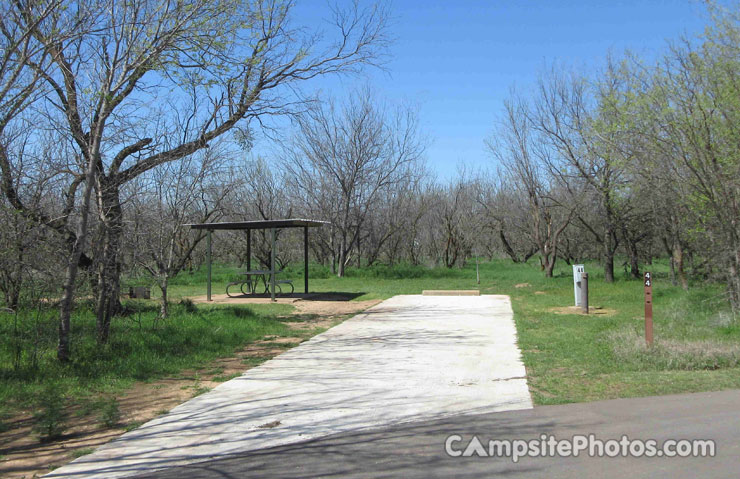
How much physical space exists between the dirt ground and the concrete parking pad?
7.8 inches

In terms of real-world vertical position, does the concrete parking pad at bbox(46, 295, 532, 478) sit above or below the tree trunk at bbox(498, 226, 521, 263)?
below

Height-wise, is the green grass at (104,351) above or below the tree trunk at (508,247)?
below

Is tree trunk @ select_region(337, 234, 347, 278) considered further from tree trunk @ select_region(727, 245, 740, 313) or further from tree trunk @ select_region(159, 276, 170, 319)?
tree trunk @ select_region(727, 245, 740, 313)

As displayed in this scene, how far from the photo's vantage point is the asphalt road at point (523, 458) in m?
4.02

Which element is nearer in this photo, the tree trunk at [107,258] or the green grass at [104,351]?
the green grass at [104,351]

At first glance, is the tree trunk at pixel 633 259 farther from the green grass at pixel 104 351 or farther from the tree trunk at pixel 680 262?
the green grass at pixel 104 351

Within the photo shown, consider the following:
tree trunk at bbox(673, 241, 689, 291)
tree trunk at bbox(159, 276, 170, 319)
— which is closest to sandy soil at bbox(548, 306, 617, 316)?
tree trunk at bbox(673, 241, 689, 291)

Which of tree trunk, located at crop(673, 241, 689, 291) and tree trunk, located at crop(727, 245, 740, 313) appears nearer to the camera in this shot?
tree trunk, located at crop(727, 245, 740, 313)

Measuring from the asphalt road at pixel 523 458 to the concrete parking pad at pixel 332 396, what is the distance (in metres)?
0.26

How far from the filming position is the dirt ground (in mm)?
4707

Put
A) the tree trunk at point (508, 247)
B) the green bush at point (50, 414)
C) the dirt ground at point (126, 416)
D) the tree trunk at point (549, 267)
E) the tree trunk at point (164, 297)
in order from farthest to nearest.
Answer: the tree trunk at point (508, 247), the tree trunk at point (549, 267), the tree trunk at point (164, 297), the green bush at point (50, 414), the dirt ground at point (126, 416)

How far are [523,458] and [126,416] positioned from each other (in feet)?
12.0

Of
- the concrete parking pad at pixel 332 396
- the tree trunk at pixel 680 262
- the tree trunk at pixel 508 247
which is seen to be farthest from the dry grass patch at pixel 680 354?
the tree trunk at pixel 508 247

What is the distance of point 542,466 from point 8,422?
15.1 feet
